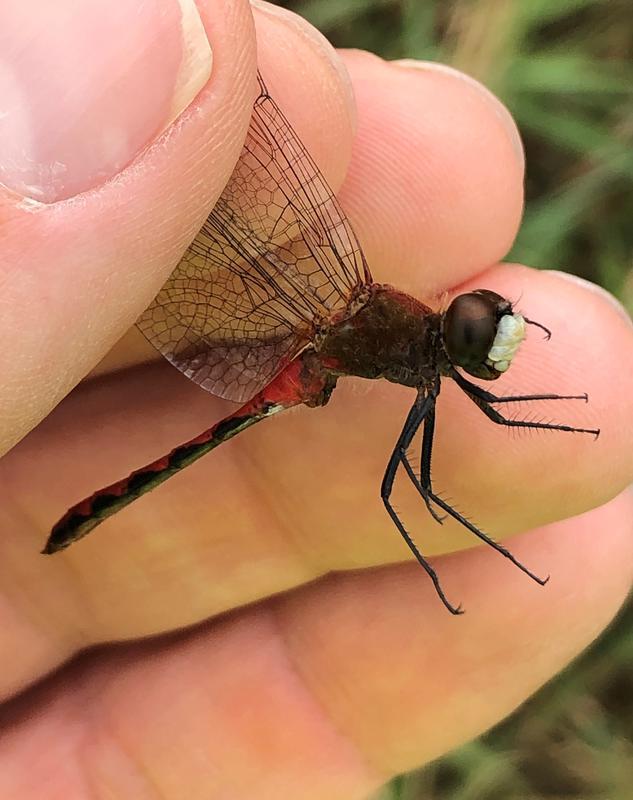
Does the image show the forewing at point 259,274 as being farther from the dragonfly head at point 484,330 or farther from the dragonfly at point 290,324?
the dragonfly head at point 484,330

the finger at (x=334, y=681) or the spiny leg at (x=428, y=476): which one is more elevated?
the spiny leg at (x=428, y=476)

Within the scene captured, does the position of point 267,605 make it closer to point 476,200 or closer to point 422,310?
point 422,310

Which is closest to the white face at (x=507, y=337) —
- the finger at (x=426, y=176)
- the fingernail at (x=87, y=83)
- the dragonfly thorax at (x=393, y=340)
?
the dragonfly thorax at (x=393, y=340)

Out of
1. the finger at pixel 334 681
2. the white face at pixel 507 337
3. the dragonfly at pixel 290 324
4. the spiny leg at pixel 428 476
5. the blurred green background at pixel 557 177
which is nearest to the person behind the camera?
the white face at pixel 507 337

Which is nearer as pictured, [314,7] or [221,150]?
[221,150]

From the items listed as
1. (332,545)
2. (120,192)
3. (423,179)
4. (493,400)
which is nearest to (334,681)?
(332,545)

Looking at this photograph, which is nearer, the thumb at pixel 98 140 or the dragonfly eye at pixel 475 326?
the thumb at pixel 98 140

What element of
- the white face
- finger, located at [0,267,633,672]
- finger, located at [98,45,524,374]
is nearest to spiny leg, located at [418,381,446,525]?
finger, located at [0,267,633,672]

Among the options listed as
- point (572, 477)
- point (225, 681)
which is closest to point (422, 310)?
point (572, 477)
